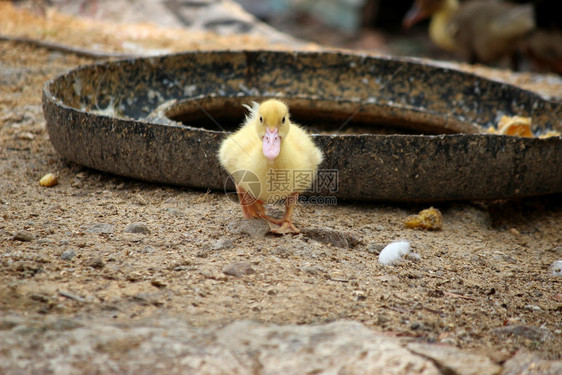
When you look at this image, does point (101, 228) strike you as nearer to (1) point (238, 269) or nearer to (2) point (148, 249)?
(2) point (148, 249)

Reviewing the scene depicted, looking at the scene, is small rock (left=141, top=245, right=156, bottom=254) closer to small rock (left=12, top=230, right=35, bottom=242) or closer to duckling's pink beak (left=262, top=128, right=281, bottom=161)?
small rock (left=12, top=230, right=35, bottom=242)

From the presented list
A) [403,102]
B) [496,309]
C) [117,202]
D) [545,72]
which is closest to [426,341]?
[496,309]

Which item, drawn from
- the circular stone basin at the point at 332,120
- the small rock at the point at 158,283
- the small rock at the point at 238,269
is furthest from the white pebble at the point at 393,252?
the small rock at the point at 158,283

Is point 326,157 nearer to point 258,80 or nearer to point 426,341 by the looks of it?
point 426,341

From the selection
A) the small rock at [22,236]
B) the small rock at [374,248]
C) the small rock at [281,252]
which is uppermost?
the small rock at [374,248]

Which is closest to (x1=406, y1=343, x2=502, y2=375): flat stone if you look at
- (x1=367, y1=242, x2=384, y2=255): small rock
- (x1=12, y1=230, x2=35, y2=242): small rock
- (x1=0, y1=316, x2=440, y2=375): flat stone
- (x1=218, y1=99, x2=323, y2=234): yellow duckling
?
(x1=0, y1=316, x2=440, y2=375): flat stone

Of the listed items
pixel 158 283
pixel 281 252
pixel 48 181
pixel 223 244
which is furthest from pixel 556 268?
pixel 48 181

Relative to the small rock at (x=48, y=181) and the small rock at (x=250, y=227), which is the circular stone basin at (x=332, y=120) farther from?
the small rock at (x=250, y=227)
